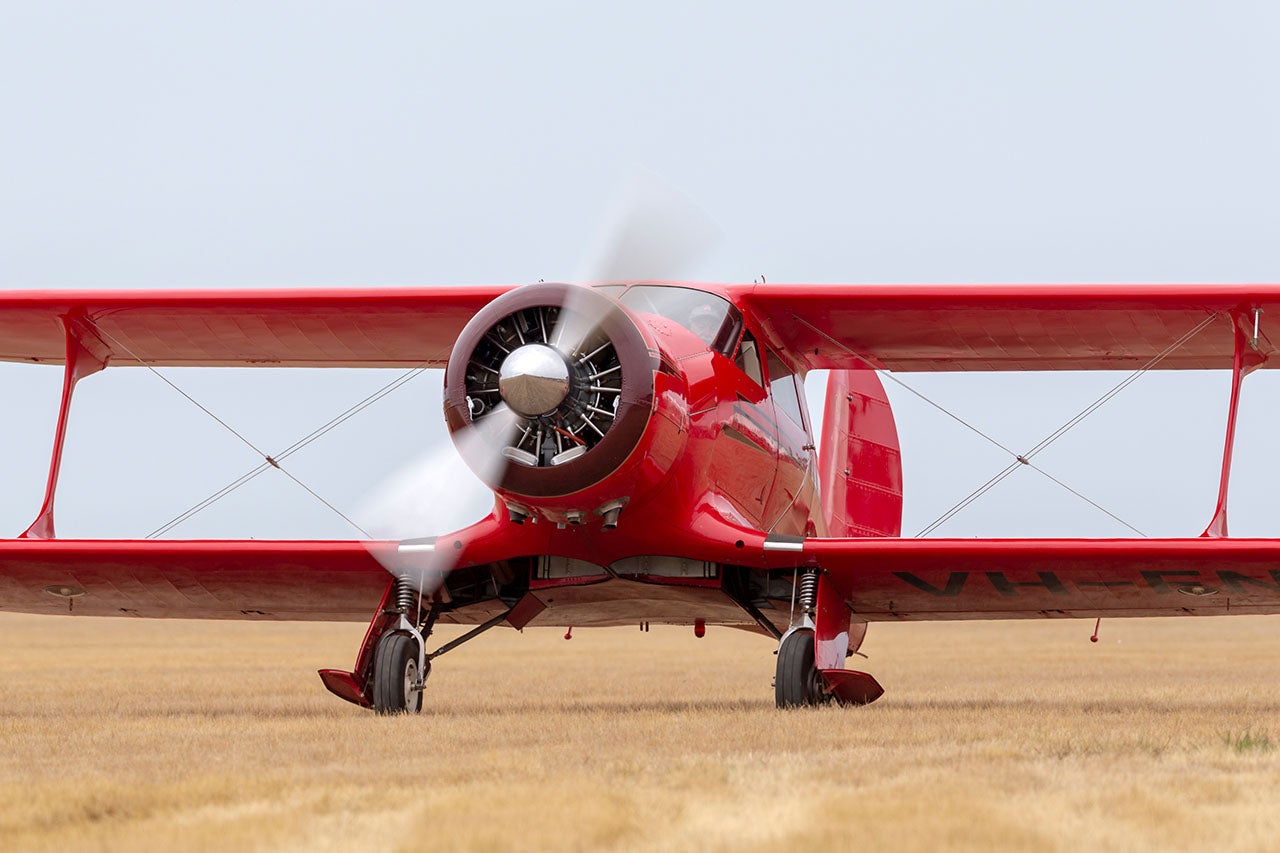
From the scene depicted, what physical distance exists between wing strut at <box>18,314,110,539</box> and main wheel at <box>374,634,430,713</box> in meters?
2.99

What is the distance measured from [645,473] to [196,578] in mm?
4027

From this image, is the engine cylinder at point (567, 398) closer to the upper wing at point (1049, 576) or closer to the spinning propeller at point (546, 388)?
the spinning propeller at point (546, 388)

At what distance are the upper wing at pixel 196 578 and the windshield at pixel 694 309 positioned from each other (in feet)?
7.67

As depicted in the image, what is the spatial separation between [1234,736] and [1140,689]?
704 centimetres

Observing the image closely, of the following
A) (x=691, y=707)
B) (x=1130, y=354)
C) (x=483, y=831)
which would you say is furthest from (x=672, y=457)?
(x=483, y=831)

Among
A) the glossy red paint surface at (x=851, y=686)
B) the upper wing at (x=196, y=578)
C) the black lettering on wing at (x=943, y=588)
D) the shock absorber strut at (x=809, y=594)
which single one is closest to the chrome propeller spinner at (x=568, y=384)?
the upper wing at (x=196, y=578)

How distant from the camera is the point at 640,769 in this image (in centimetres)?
668

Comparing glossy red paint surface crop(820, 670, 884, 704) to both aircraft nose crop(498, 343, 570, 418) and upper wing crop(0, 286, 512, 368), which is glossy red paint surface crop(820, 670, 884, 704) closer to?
aircraft nose crop(498, 343, 570, 418)

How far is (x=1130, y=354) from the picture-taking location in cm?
1409

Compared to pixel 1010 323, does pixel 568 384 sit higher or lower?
lower

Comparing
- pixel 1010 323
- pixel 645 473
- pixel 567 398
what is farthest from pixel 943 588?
pixel 567 398

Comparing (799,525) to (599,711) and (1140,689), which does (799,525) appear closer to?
(599,711)

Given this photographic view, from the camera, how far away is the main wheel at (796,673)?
11.0 meters

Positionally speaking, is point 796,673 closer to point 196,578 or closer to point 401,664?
point 401,664
